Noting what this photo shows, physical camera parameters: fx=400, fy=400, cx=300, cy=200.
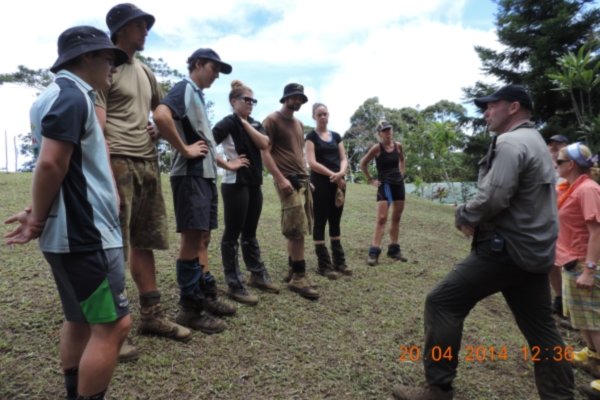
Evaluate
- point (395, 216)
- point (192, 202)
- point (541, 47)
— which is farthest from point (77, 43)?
point (541, 47)

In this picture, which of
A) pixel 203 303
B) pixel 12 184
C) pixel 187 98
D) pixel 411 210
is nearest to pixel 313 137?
pixel 187 98

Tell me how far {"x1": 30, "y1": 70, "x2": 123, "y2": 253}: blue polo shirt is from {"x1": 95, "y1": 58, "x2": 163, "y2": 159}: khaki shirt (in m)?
0.79

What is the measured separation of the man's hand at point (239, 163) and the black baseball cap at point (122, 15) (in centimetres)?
140

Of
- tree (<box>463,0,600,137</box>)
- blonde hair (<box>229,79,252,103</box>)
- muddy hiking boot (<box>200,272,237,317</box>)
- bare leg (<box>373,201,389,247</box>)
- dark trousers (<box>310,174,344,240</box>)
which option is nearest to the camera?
muddy hiking boot (<box>200,272,237,317</box>)

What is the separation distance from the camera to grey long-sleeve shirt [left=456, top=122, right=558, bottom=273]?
8.34 ft

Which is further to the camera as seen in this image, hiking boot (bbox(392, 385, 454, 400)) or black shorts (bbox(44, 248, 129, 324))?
hiking boot (bbox(392, 385, 454, 400))

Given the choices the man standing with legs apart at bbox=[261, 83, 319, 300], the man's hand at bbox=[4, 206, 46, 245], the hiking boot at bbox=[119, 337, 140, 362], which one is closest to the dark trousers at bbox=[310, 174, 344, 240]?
the man standing with legs apart at bbox=[261, 83, 319, 300]

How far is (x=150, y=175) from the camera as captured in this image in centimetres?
297

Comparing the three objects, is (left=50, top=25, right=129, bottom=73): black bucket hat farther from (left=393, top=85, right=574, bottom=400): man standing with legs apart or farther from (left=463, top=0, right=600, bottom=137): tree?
(left=463, top=0, right=600, bottom=137): tree

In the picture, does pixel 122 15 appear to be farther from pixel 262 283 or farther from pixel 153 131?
pixel 262 283

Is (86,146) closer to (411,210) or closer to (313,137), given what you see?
(313,137)

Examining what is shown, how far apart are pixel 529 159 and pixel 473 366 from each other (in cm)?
186

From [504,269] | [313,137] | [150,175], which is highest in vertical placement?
[313,137]
